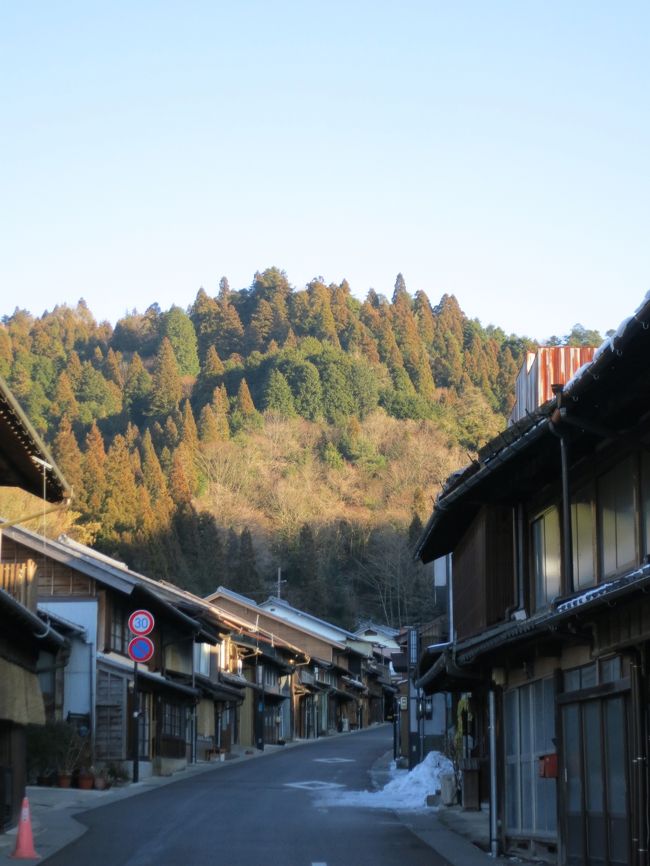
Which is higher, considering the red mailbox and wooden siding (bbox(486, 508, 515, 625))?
wooden siding (bbox(486, 508, 515, 625))

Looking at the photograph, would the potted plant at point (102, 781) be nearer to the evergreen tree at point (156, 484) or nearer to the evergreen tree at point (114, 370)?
the evergreen tree at point (156, 484)

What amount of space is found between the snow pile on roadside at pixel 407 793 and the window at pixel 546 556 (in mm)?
10300

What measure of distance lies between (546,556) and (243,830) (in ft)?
24.2

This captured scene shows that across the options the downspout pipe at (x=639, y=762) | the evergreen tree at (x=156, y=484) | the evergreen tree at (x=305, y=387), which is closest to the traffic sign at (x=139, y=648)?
the downspout pipe at (x=639, y=762)

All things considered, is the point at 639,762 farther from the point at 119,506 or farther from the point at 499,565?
the point at 119,506

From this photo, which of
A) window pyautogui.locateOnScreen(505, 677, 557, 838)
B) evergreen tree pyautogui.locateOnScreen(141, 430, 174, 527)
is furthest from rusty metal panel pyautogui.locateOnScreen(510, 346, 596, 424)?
evergreen tree pyautogui.locateOnScreen(141, 430, 174, 527)

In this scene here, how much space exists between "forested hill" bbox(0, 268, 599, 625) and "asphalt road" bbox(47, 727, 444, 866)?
2919 centimetres

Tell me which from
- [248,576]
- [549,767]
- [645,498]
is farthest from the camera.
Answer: [248,576]

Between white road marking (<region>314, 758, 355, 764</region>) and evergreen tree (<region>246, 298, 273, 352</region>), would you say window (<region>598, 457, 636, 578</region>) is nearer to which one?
white road marking (<region>314, 758, 355, 764</region>)

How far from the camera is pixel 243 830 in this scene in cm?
1984

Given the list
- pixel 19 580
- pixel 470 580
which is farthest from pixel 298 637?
pixel 19 580

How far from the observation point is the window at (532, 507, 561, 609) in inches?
642

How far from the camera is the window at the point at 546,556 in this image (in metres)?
16.3

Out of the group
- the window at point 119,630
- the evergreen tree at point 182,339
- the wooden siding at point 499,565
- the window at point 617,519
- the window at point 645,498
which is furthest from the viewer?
the evergreen tree at point 182,339
